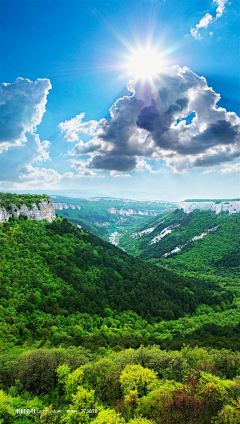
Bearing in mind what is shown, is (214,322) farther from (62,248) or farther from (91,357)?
(62,248)

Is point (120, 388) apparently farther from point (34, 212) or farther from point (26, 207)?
point (34, 212)

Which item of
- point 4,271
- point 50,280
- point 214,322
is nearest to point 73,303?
point 50,280

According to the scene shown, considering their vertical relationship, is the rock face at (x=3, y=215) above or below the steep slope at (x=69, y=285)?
above

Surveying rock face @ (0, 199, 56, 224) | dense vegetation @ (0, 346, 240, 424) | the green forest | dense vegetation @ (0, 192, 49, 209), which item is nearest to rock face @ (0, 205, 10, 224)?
rock face @ (0, 199, 56, 224)

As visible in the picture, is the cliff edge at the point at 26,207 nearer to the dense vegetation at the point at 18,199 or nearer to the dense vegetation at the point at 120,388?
the dense vegetation at the point at 18,199

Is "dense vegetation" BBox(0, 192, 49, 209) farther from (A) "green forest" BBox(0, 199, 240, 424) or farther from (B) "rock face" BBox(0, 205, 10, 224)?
(A) "green forest" BBox(0, 199, 240, 424)

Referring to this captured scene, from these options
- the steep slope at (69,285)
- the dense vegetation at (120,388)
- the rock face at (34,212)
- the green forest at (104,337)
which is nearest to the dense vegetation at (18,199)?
the rock face at (34,212)
